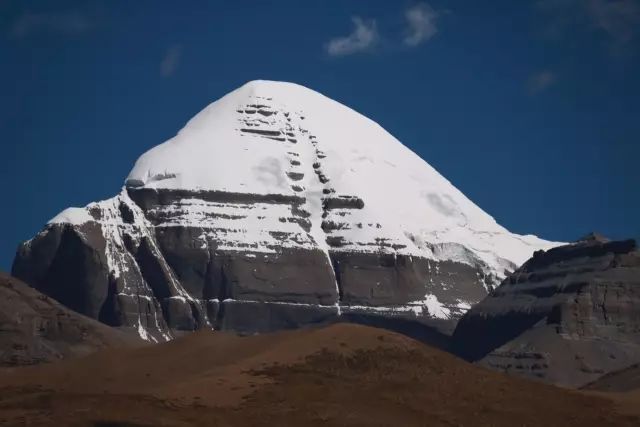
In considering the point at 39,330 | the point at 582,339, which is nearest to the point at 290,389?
A: the point at 39,330

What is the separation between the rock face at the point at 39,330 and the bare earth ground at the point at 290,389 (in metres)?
55.3

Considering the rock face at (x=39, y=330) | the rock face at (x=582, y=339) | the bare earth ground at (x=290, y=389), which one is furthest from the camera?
the rock face at (x=582, y=339)

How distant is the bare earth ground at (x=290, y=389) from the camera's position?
258 feet

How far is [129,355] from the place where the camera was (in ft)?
296

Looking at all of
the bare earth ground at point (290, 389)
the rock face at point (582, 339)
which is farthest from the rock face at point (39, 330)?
the bare earth ground at point (290, 389)

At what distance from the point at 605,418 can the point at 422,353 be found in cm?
1067

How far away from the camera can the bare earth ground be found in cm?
7862

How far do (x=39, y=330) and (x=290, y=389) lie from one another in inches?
3371

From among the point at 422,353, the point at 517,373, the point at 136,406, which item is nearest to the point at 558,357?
the point at 517,373

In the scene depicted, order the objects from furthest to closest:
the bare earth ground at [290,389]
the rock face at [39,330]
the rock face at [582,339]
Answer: the rock face at [582,339] < the rock face at [39,330] < the bare earth ground at [290,389]

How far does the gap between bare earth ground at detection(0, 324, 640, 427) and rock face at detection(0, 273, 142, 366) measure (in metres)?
55.3

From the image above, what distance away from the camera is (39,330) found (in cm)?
16300

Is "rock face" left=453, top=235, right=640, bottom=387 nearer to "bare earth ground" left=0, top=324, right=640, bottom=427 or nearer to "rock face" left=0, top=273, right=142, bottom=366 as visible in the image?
"rock face" left=0, top=273, right=142, bottom=366

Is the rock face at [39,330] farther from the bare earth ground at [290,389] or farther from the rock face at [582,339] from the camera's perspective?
the bare earth ground at [290,389]
